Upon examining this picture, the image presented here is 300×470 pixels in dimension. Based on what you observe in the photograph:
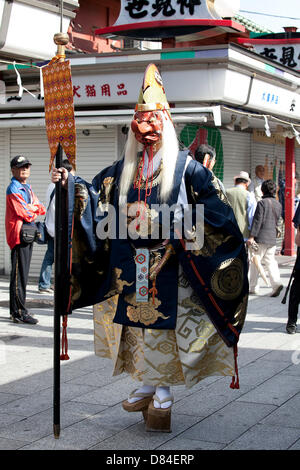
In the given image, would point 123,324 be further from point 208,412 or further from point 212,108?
point 212,108

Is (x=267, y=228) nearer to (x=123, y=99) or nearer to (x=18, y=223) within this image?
(x=123, y=99)

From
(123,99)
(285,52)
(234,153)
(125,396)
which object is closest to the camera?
(125,396)

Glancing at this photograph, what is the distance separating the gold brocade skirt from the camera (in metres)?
4.21

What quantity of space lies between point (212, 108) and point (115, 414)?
6.25 m

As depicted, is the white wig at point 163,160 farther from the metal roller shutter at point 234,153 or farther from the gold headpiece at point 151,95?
the metal roller shutter at point 234,153

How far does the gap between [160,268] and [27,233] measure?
378 cm

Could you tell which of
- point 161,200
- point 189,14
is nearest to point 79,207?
point 161,200

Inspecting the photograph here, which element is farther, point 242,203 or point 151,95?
point 242,203

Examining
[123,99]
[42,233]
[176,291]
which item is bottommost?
[176,291]

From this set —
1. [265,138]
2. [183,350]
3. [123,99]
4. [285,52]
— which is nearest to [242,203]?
[123,99]

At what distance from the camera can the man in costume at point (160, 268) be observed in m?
4.23

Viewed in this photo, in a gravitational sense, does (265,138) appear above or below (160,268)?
above

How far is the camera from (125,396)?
505 cm

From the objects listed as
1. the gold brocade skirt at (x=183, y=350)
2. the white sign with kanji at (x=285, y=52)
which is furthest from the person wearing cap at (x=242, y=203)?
the white sign with kanji at (x=285, y=52)
